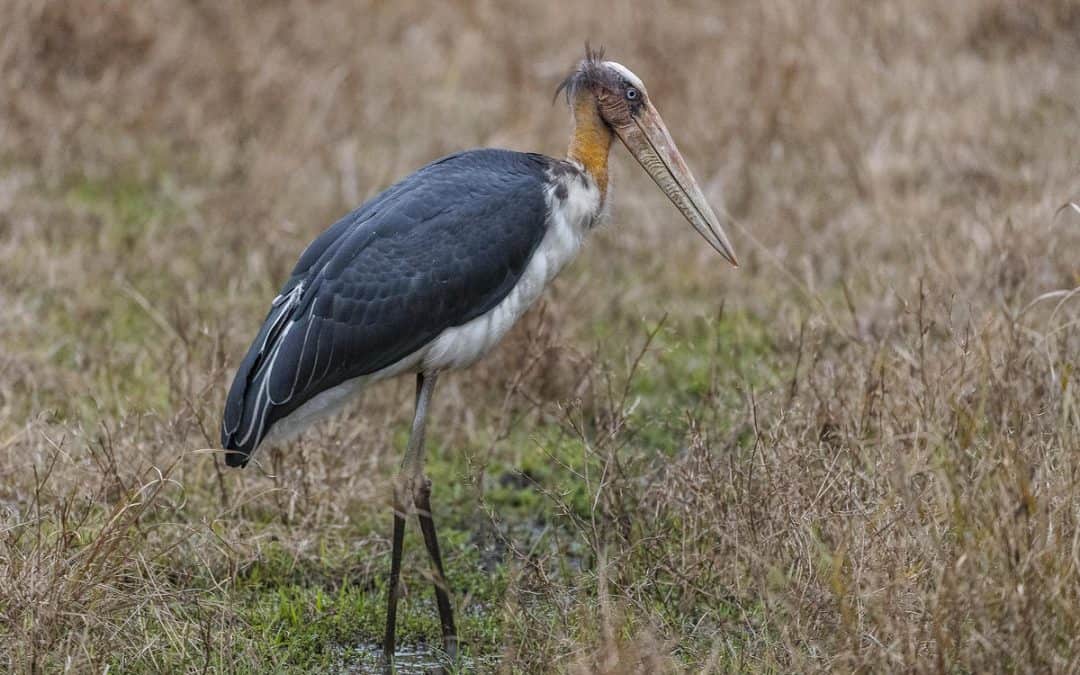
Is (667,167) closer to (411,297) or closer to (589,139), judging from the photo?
(589,139)

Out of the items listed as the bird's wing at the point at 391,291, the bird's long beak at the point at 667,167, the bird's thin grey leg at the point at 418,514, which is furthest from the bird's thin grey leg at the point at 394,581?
the bird's long beak at the point at 667,167

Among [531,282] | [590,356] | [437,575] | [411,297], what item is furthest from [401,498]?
[590,356]

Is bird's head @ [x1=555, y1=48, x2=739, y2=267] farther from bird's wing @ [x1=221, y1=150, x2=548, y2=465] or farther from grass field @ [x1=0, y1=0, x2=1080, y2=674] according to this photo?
bird's wing @ [x1=221, y1=150, x2=548, y2=465]

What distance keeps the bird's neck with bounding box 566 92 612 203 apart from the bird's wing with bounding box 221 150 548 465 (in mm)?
322

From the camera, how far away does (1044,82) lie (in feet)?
26.2

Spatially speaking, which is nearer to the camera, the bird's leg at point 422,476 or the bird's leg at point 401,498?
the bird's leg at point 401,498

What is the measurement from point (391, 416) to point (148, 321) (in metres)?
1.36

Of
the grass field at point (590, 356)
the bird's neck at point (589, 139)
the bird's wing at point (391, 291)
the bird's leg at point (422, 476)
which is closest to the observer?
the grass field at point (590, 356)

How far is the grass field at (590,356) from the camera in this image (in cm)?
346

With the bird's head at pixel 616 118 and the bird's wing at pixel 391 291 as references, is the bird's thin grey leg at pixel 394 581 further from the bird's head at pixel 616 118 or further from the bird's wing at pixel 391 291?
the bird's head at pixel 616 118

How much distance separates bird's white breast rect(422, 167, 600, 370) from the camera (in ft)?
13.3

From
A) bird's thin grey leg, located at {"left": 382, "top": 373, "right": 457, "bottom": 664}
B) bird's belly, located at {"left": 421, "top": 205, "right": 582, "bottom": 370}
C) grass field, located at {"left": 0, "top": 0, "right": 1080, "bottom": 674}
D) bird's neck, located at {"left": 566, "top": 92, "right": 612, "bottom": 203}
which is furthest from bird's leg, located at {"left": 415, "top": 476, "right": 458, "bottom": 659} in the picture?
bird's neck, located at {"left": 566, "top": 92, "right": 612, "bottom": 203}

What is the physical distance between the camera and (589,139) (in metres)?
4.36

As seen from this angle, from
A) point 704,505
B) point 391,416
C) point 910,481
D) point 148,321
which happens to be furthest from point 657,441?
point 148,321
